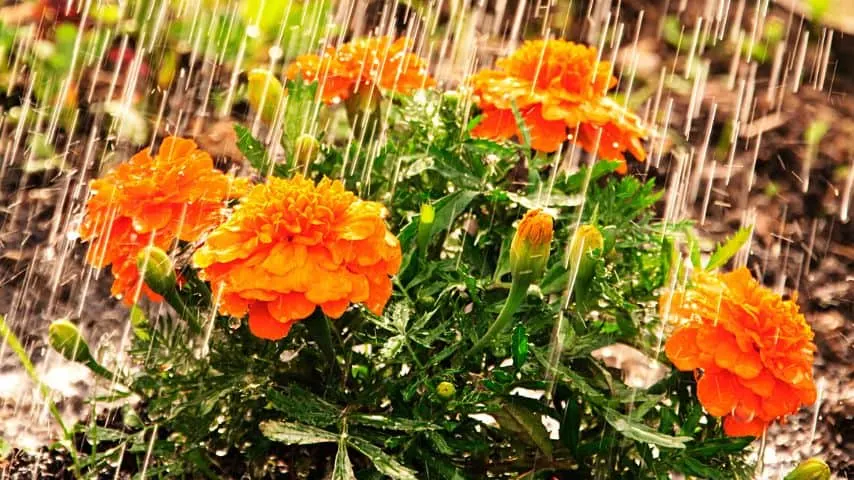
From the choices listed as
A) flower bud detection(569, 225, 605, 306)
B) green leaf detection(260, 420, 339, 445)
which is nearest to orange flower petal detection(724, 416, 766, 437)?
flower bud detection(569, 225, 605, 306)

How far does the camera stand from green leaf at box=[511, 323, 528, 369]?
38.8 inches

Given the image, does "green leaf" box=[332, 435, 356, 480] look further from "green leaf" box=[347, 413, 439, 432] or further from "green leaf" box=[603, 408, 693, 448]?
"green leaf" box=[603, 408, 693, 448]

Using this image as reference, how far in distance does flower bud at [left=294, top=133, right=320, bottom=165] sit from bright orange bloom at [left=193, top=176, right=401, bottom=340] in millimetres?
195

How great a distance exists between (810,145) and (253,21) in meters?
1.42

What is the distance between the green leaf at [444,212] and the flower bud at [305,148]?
0.52 ft

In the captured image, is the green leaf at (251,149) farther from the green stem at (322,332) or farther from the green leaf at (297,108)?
the green stem at (322,332)

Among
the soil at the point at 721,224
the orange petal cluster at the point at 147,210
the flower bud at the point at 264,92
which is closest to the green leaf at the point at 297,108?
Result: the flower bud at the point at 264,92

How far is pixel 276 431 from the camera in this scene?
3.08 feet

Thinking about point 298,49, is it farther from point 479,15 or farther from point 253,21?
point 479,15

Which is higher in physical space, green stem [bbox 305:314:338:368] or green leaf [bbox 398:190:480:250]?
green leaf [bbox 398:190:480:250]

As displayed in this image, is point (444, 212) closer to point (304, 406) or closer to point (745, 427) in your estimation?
point (304, 406)

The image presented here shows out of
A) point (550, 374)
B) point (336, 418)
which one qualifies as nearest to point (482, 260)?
point (550, 374)

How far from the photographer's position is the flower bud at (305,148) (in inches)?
44.6

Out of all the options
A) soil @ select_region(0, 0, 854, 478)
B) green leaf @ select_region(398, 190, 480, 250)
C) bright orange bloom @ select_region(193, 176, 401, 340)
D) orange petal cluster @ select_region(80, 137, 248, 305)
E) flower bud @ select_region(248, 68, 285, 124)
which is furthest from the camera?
soil @ select_region(0, 0, 854, 478)
